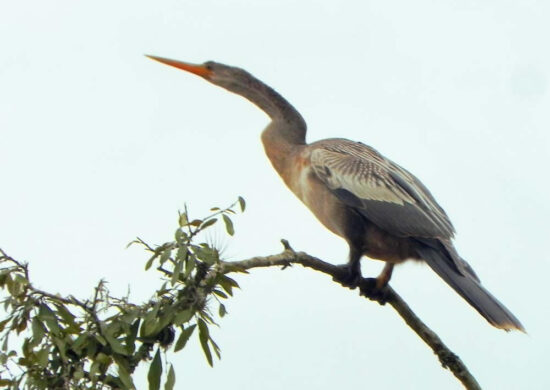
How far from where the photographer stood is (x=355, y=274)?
6.05 meters

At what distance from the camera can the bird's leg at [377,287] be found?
5.95 metres

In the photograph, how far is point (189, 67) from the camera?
7.76 metres

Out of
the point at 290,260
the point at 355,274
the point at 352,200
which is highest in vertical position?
the point at 352,200

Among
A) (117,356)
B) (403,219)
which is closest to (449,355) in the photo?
(403,219)

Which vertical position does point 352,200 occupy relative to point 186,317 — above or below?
above

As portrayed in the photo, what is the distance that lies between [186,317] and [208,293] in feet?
0.58

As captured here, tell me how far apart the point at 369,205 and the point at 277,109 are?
119 centimetres

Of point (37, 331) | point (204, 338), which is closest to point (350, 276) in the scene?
point (204, 338)

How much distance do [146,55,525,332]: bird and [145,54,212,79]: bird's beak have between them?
2.04 feet

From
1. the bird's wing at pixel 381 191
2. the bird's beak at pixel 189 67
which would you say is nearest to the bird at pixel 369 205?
the bird's wing at pixel 381 191

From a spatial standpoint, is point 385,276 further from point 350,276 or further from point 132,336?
point 132,336

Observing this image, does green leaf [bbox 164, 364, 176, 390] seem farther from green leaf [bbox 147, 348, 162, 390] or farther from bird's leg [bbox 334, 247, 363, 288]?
bird's leg [bbox 334, 247, 363, 288]

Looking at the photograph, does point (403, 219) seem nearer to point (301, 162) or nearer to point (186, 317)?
point (301, 162)

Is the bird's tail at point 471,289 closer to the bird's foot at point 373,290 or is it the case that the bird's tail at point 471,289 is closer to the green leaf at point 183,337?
the bird's foot at point 373,290
